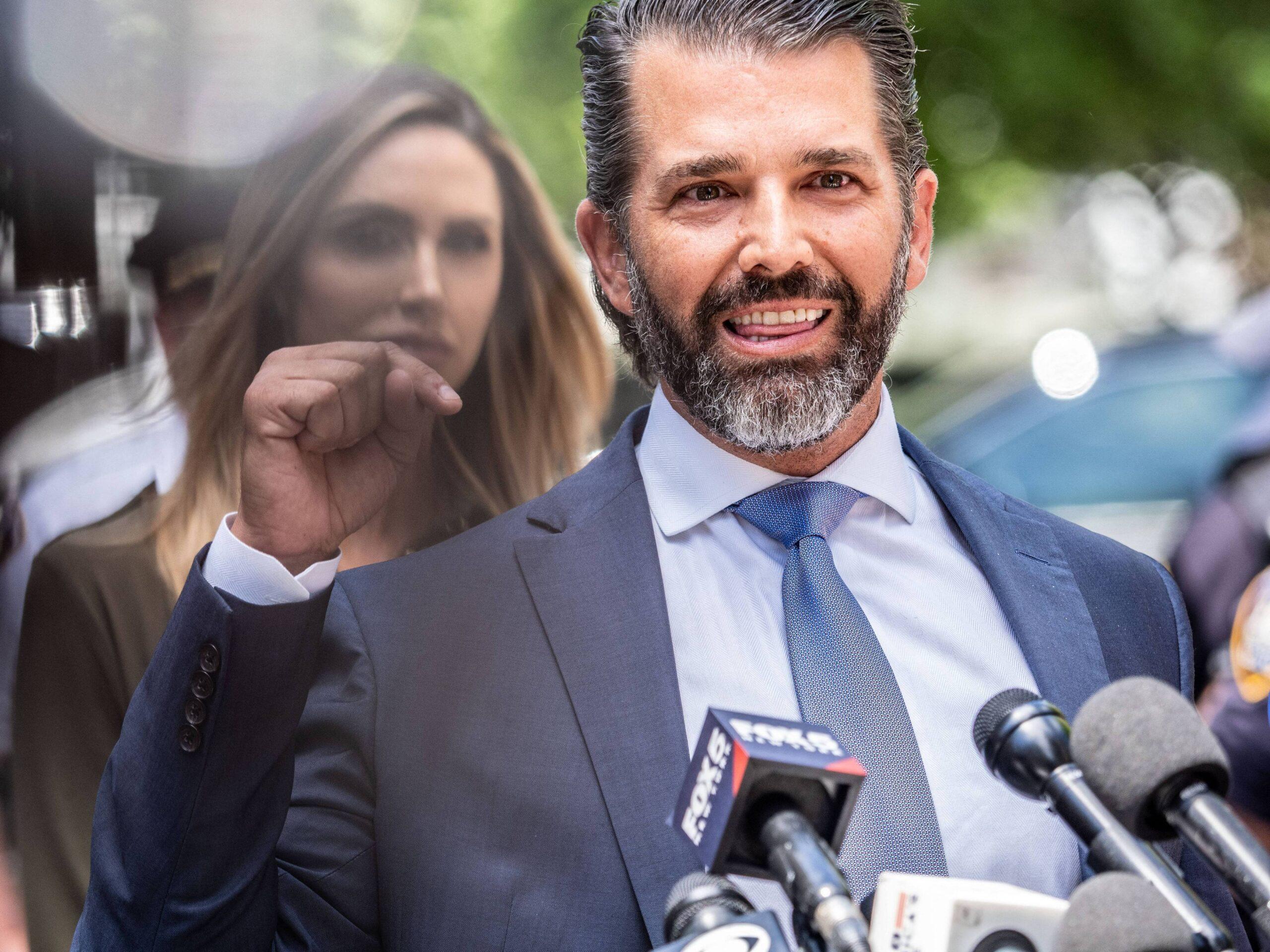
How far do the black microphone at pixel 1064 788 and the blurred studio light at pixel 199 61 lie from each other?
4.90 ft

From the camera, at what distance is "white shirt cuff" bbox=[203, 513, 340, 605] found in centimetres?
165

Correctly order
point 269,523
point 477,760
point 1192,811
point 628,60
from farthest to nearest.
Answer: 1. point 628,60
2. point 477,760
3. point 269,523
4. point 1192,811

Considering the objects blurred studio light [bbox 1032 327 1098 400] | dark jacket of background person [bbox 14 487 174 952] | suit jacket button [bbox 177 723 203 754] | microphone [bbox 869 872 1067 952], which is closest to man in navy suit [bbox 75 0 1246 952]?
suit jacket button [bbox 177 723 203 754]

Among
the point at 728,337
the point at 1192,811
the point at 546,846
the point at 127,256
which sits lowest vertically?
the point at 546,846

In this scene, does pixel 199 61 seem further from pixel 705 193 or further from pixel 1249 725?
pixel 1249 725

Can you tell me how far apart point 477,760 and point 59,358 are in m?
0.96

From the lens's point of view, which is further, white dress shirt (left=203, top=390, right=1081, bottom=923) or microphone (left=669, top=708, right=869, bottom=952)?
white dress shirt (left=203, top=390, right=1081, bottom=923)

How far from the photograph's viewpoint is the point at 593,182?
208 centimetres

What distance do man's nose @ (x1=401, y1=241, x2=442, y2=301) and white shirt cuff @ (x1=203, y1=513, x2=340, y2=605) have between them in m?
0.61

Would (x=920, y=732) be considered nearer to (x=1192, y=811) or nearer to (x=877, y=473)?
(x=877, y=473)

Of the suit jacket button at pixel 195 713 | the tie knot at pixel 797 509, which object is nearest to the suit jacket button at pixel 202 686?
the suit jacket button at pixel 195 713

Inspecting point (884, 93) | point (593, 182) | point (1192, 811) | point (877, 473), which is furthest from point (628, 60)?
point (1192, 811)

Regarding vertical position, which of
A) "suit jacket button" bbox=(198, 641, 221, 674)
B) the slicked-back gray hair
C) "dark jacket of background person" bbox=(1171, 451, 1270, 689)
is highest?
the slicked-back gray hair

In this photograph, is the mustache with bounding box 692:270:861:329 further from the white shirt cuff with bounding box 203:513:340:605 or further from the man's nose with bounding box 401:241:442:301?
the white shirt cuff with bounding box 203:513:340:605
